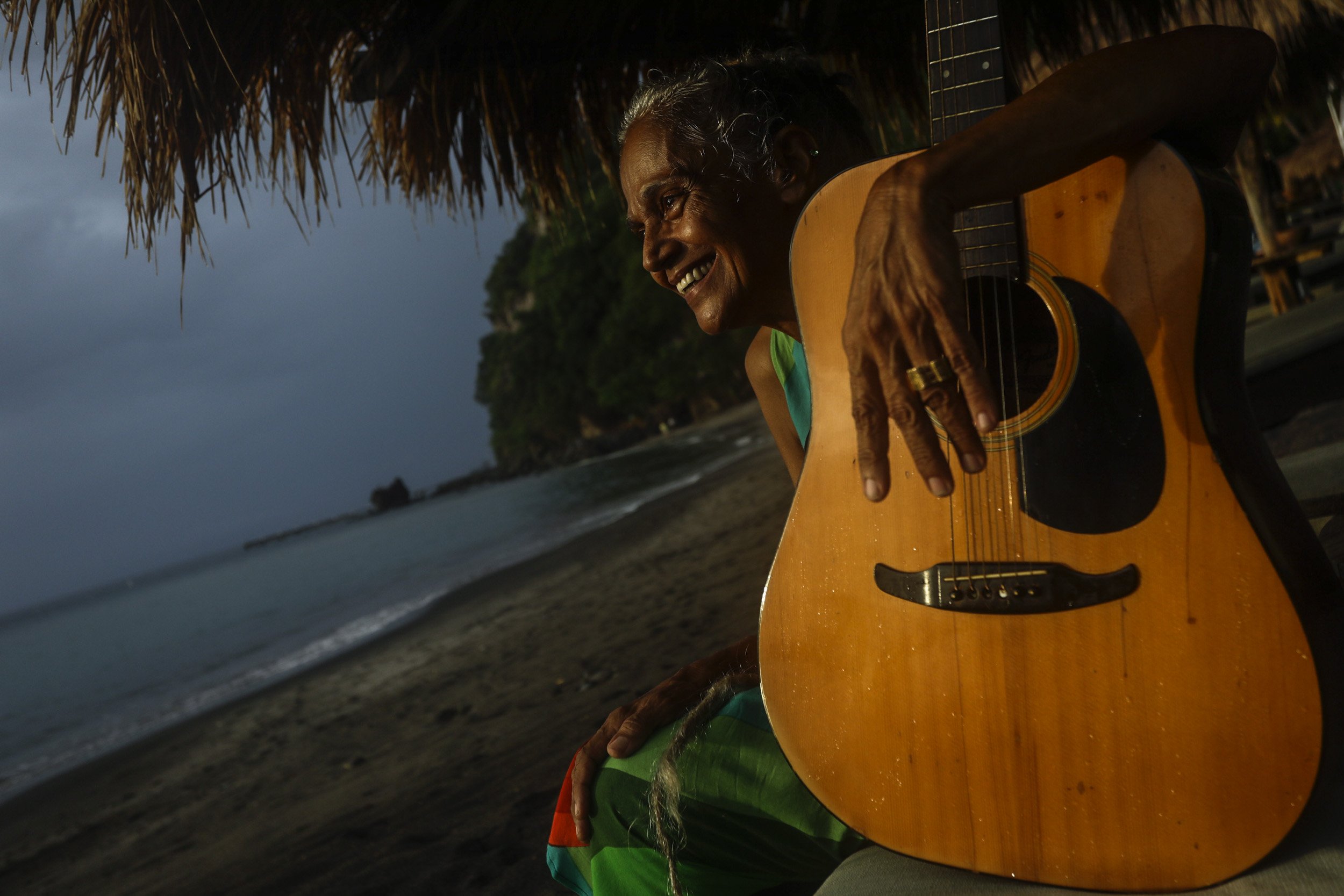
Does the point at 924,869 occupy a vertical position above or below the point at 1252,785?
below

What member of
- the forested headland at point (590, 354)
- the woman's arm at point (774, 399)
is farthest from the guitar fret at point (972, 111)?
the forested headland at point (590, 354)

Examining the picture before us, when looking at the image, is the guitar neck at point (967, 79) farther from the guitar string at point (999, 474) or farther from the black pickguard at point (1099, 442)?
the black pickguard at point (1099, 442)

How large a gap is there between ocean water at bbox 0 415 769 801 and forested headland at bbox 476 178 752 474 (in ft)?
29.3

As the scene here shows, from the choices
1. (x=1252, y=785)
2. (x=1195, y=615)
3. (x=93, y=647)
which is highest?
(x=1195, y=615)

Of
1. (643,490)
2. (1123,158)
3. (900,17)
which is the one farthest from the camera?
(643,490)

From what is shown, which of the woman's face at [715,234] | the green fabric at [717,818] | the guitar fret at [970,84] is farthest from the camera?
the woman's face at [715,234]

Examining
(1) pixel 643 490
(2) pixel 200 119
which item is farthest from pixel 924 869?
(1) pixel 643 490

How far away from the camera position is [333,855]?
3.43m

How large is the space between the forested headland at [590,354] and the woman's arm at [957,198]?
30.8m

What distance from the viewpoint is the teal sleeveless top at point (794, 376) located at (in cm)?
166

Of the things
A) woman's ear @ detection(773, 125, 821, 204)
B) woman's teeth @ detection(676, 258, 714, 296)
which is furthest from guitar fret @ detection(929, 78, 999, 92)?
woman's teeth @ detection(676, 258, 714, 296)

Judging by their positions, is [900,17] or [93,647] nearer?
[900,17]

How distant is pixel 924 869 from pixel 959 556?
1.32 ft

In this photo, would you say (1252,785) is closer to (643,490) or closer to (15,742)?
(15,742)
